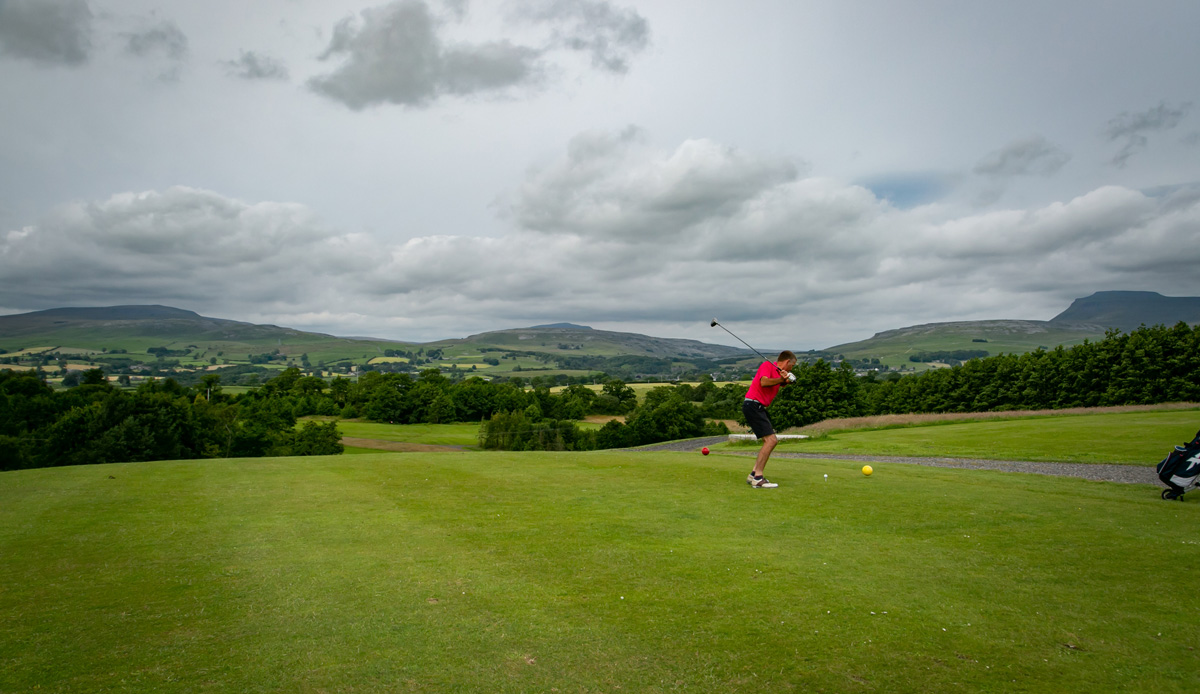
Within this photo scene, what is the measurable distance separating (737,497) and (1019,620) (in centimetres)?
642

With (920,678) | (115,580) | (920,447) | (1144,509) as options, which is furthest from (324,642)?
(920,447)

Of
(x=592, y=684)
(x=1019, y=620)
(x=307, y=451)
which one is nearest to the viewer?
(x=592, y=684)

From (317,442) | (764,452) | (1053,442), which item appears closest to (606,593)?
(764,452)

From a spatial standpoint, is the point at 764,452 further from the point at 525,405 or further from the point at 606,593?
the point at 525,405

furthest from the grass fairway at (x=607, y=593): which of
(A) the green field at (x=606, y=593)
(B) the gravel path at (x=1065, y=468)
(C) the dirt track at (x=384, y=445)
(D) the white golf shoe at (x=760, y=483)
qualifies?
(C) the dirt track at (x=384, y=445)

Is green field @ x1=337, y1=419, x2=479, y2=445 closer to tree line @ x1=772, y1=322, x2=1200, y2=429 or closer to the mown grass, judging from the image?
tree line @ x1=772, y1=322, x2=1200, y2=429

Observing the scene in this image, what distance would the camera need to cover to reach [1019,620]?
570cm

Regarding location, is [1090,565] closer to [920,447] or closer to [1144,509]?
[1144,509]

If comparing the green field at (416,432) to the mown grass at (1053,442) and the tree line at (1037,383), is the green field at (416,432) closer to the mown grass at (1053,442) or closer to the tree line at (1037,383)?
the tree line at (1037,383)

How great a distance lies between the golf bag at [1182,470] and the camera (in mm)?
11695

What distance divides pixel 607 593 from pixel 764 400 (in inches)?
317

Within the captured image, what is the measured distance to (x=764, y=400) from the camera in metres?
13.5

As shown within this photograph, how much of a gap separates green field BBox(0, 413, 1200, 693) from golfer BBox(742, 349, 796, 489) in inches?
34.2

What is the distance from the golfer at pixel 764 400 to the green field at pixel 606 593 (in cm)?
87
